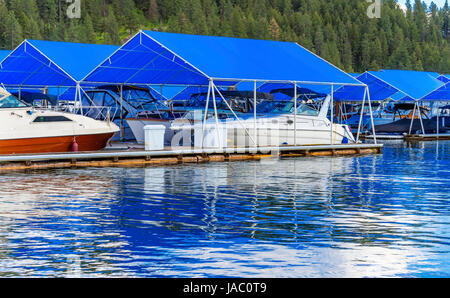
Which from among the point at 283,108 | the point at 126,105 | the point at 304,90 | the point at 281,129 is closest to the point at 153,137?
the point at 281,129

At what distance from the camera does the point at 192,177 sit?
2056 cm

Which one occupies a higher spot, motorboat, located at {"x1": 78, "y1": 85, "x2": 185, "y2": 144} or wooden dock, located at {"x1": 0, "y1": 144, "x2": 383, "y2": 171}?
motorboat, located at {"x1": 78, "y1": 85, "x2": 185, "y2": 144}

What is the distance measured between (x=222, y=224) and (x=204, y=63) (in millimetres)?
13807

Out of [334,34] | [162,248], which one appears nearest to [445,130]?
[162,248]

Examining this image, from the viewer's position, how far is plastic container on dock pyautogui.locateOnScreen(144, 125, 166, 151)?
25281 mm

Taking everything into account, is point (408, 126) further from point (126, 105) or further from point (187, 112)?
point (126, 105)

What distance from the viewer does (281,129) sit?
94.1 feet

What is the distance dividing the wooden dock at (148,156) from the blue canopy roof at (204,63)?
2.79 m

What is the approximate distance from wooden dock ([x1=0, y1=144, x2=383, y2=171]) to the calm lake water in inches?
39.5

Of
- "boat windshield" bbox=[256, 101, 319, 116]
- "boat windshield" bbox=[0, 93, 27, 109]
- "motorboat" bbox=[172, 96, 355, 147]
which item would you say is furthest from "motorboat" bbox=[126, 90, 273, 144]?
"boat windshield" bbox=[0, 93, 27, 109]

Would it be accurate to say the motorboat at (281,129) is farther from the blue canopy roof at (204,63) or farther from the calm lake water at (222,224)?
the calm lake water at (222,224)

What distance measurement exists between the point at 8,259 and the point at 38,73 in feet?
80.9

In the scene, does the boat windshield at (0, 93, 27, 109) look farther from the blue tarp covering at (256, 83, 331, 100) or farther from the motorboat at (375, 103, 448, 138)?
the motorboat at (375, 103, 448, 138)

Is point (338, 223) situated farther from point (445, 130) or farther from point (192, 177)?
point (445, 130)
